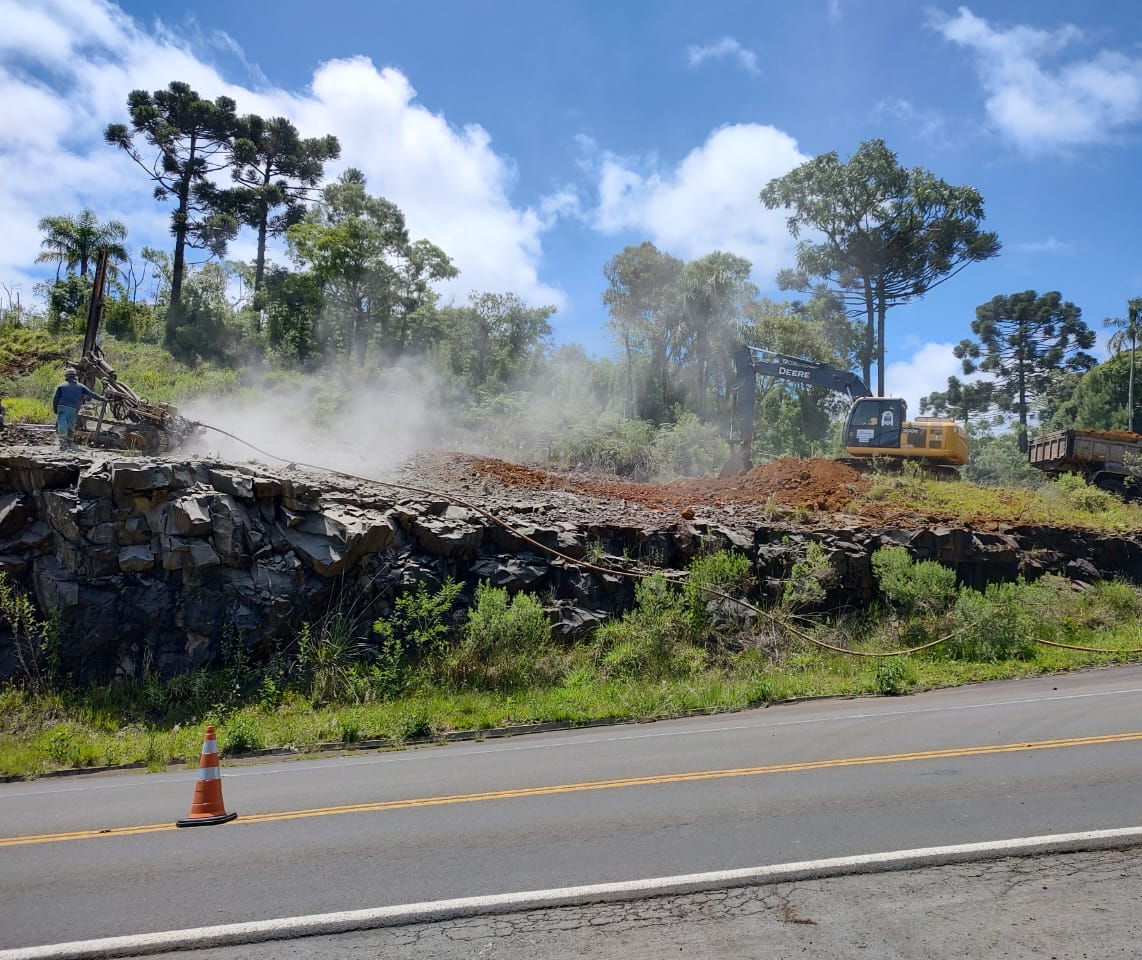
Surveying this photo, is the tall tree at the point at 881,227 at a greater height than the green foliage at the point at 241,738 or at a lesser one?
greater

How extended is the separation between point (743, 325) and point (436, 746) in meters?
36.0

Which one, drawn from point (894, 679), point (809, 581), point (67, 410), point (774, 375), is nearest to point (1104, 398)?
point (774, 375)

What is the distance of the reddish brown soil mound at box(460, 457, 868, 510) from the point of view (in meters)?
18.3

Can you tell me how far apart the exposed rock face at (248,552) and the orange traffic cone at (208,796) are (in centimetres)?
610

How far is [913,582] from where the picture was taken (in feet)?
50.0

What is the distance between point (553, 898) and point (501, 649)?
8.25 meters

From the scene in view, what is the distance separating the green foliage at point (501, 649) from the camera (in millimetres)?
12844

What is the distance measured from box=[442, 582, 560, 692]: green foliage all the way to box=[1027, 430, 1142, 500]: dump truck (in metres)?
20.1

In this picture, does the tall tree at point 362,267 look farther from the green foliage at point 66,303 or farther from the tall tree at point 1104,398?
the tall tree at point 1104,398

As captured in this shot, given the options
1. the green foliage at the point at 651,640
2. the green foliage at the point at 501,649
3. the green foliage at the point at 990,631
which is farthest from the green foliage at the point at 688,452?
the green foliage at the point at 501,649

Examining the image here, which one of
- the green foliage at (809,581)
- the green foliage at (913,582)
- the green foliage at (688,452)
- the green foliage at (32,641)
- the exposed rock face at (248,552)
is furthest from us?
the green foliage at (688,452)

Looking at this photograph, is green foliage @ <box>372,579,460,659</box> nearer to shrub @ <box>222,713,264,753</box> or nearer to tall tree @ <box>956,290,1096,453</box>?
shrub @ <box>222,713,264,753</box>

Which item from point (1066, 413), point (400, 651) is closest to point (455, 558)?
point (400, 651)

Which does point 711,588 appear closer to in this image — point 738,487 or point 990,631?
point 990,631
